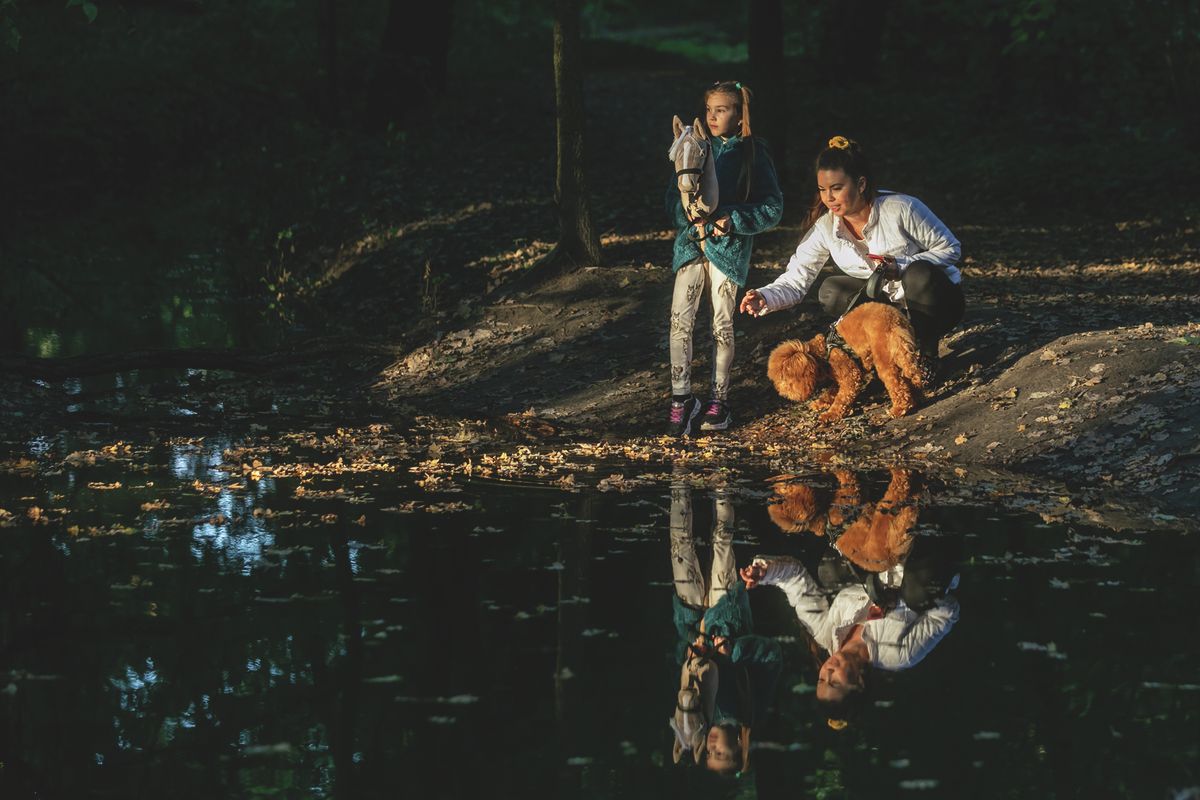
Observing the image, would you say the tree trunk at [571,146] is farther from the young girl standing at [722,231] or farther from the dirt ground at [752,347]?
the young girl standing at [722,231]

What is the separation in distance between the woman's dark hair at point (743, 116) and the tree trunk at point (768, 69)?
7.68m

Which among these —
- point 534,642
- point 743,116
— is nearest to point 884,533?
point 534,642

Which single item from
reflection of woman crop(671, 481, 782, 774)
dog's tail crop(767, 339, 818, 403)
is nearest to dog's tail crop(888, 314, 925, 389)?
dog's tail crop(767, 339, 818, 403)

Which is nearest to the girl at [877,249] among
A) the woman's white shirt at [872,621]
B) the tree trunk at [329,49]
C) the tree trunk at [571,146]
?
the woman's white shirt at [872,621]

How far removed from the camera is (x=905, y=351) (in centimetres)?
980

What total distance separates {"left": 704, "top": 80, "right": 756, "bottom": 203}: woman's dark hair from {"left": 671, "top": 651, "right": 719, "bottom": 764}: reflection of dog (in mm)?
5118

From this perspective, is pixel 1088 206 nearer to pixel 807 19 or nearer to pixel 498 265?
pixel 498 265

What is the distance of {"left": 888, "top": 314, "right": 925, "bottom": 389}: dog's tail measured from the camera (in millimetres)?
9781

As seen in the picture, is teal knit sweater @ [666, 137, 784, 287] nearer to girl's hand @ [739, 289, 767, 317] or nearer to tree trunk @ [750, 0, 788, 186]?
girl's hand @ [739, 289, 767, 317]

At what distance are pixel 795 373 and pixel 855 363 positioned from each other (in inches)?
19.8

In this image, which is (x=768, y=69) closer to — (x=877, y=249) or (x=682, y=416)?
(x=877, y=249)

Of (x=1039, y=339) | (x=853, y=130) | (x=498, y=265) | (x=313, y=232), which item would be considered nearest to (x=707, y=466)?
(x=1039, y=339)

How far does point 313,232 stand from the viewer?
20656 millimetres

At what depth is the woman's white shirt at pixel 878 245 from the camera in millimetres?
9945
